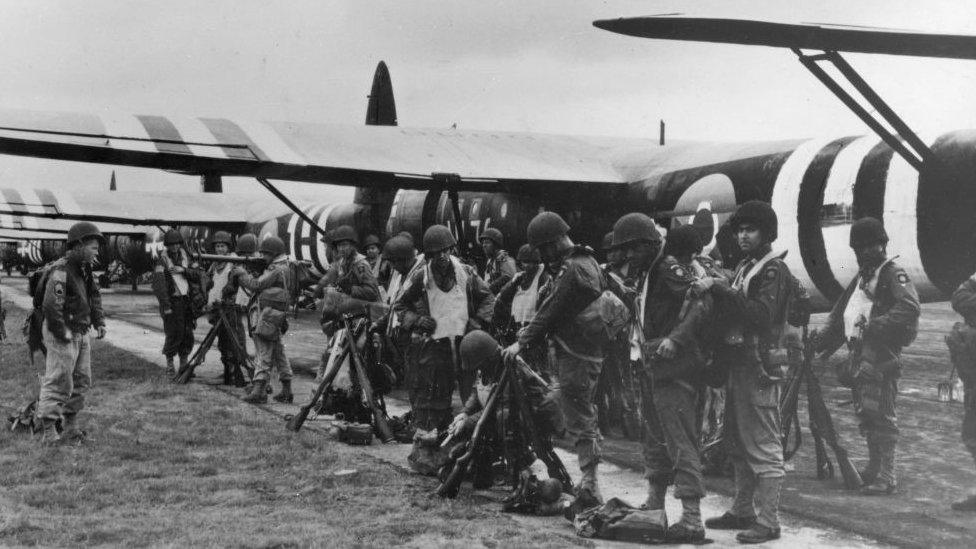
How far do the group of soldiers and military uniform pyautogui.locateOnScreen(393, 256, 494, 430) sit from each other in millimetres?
12

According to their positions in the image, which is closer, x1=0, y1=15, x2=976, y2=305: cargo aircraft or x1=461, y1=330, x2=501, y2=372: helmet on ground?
x1=461, y1=330, x2=501, y2=372: helmet on ground

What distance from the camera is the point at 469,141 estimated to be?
1623 centimetres

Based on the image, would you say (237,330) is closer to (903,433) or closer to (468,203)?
(468,203)

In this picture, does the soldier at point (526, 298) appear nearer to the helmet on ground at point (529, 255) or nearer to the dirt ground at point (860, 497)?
the helmet on ground at point (529, 255)

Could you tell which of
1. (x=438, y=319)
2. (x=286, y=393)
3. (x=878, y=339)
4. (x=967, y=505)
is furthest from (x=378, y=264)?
(x=967, y=505)

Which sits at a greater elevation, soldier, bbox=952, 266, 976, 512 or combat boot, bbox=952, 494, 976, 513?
soldier, bbox=952, 266, 976, 512

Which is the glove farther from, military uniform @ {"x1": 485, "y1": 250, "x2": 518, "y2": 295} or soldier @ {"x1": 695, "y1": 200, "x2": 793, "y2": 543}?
military uniform @ {"x1": 485, "y1": 250, "x2": 518, "y2": 295}

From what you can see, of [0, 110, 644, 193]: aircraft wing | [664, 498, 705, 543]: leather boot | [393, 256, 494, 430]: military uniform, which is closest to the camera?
[664, 498, 705, 543]: leather boot

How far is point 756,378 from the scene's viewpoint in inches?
207

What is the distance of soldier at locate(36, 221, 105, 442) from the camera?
7711 mm

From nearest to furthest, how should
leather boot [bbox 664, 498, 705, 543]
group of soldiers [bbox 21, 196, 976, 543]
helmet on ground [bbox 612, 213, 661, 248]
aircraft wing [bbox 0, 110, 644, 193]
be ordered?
leather boot [bbox 664, 498, 705, 543] → group of soldiers [bbox 21, 196, 976, 543] → helmet on ground [bbox 612, 213, 661, 248] → aircraft wing [bbox 0, 110, 644, 193]

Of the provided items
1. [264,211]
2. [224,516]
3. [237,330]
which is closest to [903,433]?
[224,516]

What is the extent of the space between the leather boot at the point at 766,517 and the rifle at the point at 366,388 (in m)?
3.80

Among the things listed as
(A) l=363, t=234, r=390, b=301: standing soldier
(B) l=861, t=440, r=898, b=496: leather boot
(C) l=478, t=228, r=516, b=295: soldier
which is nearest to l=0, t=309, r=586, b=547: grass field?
(B) l=861, t=440, r=898, b=496: leather boot
